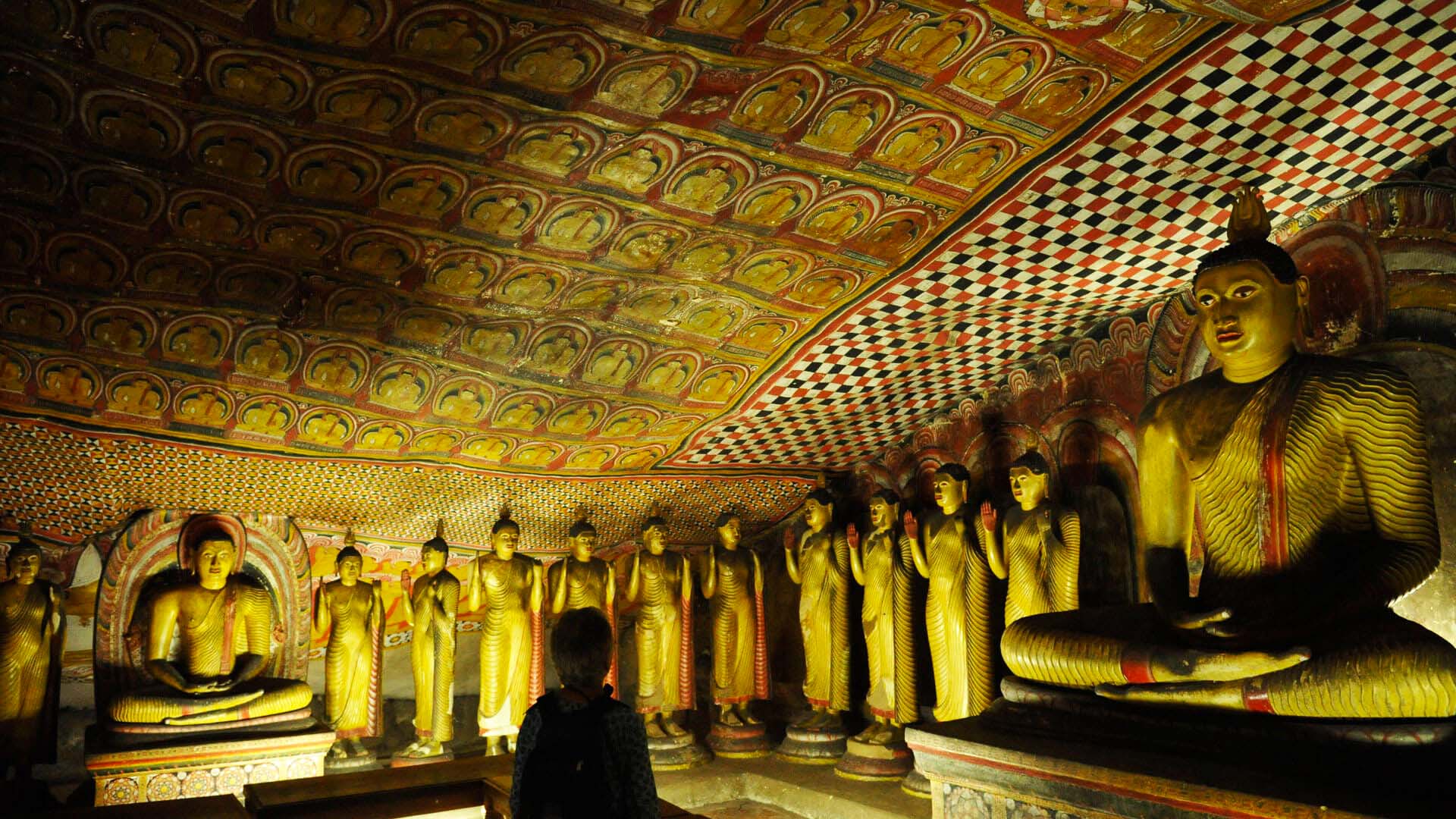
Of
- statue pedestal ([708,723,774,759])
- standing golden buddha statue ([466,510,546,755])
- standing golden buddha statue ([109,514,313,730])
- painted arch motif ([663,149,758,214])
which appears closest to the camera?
painted arch motif ([663,149,758,214])

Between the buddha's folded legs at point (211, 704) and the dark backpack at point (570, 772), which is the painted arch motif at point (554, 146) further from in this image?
the buddha's folded legs at point (211, 704)

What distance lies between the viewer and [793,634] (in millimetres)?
8719

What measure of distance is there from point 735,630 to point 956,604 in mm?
2043

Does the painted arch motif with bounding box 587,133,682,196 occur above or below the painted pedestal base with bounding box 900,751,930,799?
above

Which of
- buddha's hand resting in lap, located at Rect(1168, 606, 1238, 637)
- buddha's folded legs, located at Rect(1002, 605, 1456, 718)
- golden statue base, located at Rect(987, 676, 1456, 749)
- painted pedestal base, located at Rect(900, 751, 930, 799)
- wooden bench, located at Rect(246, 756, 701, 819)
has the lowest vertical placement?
painted pedestal base, located at Rect(900, 751, 930, 799)

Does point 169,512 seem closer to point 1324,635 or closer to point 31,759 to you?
point 31,759

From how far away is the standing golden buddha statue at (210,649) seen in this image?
18.5ft

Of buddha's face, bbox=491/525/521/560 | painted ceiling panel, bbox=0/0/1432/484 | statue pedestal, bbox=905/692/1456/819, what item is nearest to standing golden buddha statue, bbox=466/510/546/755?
buddha's face, bbox=491/525/521/560

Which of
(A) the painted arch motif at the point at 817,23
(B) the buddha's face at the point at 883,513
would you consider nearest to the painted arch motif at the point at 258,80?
(A) the painted arch motif at the point at 817,23

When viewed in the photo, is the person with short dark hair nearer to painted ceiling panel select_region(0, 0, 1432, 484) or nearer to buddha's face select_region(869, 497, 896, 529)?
painted ceiling panel select_region(0, 0, 1432, 484)

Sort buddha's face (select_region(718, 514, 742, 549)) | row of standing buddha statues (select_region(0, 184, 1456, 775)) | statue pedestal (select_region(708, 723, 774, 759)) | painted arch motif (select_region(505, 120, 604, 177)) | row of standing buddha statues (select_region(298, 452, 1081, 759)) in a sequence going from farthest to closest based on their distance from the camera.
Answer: buddha's face (select_region(718, 514, 742, 549))
statue pedestal (select_region(708, 723, 774, 759))
row of standing buddha statues (select_region(298, 452, 1081, 759))
painted arch motif (select_region(505, 120, 604, 177))
row of standing buddha statues (select_region(0, 184, 1456, 775))

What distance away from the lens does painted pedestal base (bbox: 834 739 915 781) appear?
6.41 metres

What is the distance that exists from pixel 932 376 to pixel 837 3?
360cm

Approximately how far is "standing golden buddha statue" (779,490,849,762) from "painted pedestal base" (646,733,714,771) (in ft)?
2.08
